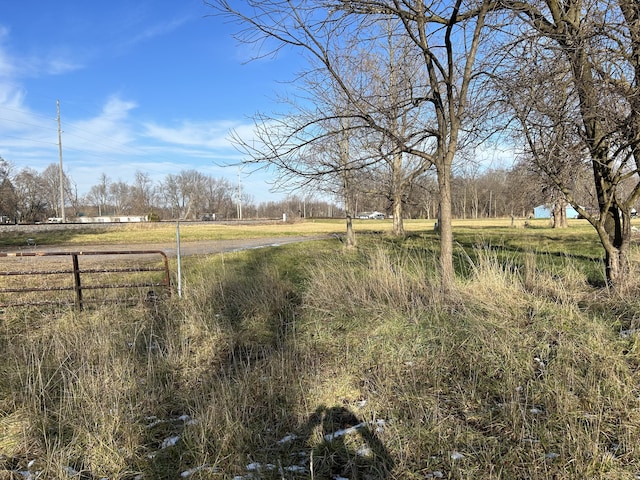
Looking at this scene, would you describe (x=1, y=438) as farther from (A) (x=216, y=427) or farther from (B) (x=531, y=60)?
(B) (x=531, y=60)

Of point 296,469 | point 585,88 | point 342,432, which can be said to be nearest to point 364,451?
point 342,432

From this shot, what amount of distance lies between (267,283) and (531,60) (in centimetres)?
548

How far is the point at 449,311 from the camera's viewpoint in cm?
500

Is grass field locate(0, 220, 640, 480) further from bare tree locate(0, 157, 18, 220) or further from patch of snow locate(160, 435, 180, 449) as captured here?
bare tree locate(0, 157, 18, 220)

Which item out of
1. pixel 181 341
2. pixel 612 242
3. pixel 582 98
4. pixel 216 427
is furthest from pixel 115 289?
pixel 612 242

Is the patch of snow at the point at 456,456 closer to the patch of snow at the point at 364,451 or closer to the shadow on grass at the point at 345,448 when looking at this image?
the shadow on grass at the point at 345,448

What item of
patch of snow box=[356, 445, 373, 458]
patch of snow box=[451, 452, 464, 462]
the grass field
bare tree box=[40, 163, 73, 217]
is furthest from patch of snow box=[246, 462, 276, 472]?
bare tree box=[40, 163, 73, 217]

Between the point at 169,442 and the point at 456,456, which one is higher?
the point at 456,456

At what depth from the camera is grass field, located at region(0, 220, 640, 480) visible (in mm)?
2709

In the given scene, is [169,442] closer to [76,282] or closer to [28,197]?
[76,282]

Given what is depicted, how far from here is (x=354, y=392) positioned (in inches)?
146

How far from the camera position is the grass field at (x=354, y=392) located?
2.71 metres

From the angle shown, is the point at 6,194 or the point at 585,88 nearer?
the point at 585,88

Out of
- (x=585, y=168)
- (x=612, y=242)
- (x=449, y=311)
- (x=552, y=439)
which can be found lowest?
(x=552, y=439)
